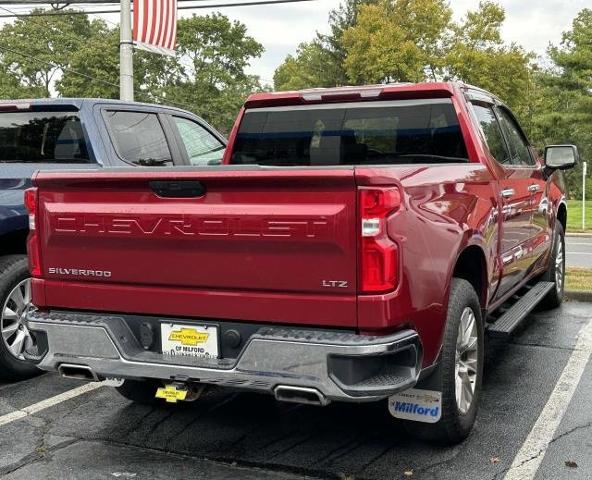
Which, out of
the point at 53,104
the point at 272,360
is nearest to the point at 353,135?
the point at 272,360

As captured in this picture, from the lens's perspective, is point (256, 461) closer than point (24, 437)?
Yes

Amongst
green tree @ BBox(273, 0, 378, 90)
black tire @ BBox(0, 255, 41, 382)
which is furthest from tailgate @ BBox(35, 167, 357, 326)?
green tree @ BBox(273, 0, 378, 90)

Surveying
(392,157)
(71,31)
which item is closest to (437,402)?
(392,157)

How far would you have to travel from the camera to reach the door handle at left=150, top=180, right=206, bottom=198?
10.4 ft

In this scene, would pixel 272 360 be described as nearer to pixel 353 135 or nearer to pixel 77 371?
pixel 77 371

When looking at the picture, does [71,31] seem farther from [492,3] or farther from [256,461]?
[256,461]

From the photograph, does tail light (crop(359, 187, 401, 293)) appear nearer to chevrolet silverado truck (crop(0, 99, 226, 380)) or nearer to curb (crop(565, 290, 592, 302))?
chevrolet silverado truck (crop(0, 99, 226, 380))

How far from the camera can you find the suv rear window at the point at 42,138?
214 inches

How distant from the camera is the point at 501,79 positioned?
39.0 m

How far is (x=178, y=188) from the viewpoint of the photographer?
10.5ft

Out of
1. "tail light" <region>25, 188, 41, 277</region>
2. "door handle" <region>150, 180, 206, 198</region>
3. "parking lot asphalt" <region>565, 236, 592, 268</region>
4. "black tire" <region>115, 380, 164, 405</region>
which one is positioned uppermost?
"door handle" <region>150, 180, 206, 198</region>

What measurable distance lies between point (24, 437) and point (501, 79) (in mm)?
38717

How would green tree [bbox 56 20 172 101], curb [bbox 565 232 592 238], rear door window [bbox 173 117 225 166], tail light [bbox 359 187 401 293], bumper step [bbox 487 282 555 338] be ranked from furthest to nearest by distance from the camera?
1. green tree [bbox 56 20 172 101]
2. curb [bbox 565 232 592 238]
3. rear door window [bbox 173 117 225 166]
4. bumper step [bbox 487 282 555 338]
5. tail light [bbox 359 187 401 293]

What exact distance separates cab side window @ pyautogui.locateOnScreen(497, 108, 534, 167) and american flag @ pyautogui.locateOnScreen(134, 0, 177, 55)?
30.3 feet
